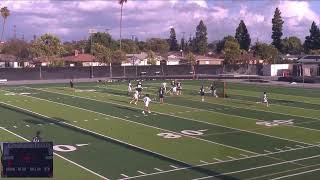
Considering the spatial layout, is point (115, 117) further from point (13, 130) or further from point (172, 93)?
point (172, 93)

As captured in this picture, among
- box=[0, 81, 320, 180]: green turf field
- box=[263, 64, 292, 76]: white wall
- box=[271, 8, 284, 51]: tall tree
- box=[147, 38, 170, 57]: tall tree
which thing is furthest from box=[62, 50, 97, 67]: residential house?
box=[0, 81, 320, 180]: green turf field

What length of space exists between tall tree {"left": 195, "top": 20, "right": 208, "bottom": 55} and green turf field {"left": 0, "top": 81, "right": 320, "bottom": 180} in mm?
113803

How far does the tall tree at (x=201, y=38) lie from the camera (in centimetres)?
14912

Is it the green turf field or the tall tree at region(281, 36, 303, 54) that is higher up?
the tall tree at region(281, 36, 303, 54)

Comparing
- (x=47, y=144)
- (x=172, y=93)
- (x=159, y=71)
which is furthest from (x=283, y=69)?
(x=47, y=144)

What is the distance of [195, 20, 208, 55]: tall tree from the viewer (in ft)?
489

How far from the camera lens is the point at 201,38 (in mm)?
152625

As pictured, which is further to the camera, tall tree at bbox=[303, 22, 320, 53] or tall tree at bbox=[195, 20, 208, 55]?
tall tree at bbox=[195, 20, 208, 55]

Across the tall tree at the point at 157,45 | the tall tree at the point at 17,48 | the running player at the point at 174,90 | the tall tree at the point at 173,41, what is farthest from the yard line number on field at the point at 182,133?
the tall tree at the point at 173,41

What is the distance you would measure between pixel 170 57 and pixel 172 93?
75542mm

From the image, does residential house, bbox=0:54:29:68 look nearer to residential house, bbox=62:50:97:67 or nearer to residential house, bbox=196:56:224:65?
residential house, bbox=62:50:97:67

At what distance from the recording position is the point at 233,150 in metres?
18.2

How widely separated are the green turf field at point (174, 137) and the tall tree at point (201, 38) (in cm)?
11380

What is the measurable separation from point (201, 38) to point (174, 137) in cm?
13345
